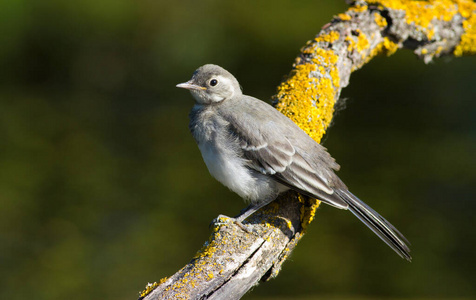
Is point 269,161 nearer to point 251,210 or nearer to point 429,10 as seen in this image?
point 251,210

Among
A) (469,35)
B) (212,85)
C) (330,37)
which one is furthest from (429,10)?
(212,85)

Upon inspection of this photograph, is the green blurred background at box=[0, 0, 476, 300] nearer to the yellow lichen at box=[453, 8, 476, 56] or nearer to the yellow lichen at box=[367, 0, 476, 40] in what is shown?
the yellow lichen at box=[453, 8, 476, 56]

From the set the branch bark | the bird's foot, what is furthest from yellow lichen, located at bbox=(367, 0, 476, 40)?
the bird's foot

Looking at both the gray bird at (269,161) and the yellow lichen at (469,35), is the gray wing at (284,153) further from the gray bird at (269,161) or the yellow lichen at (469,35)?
the yellow lichen at (469,35)

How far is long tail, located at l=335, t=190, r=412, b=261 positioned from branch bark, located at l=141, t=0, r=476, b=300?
296 mm

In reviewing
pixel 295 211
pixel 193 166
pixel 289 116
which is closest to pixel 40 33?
pixel 193 166

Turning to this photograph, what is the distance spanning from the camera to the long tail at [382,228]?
11.4 feet

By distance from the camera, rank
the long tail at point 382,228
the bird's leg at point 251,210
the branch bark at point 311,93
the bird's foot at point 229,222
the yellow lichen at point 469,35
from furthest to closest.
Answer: the yellow lichen at point 469,35, the bird's leg at point 251,210, the long tail at point 382,228, the bird's foot at point 229,222, the branch bark at point 311,93

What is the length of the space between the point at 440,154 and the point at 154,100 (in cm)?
303

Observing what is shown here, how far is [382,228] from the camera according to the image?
3.48 meters

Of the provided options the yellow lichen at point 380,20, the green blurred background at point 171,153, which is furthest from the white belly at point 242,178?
the yellow lichen at point 380,20

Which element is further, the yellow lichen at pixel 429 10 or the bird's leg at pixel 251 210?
the yellow lichen at pixel 429 10

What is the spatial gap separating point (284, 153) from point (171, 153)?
2.32m

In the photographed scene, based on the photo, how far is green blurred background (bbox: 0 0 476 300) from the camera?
4477 mm
